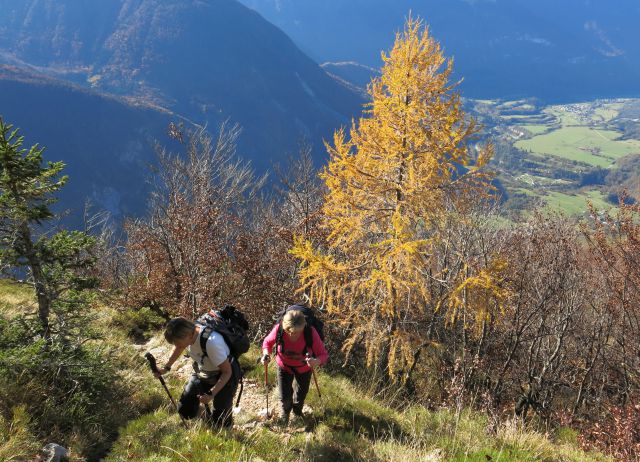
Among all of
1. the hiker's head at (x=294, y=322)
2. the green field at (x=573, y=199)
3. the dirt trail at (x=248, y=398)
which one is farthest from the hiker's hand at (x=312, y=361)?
the green field at (x=573, y=199)

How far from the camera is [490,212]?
16734mm

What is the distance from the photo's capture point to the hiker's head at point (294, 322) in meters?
4.65

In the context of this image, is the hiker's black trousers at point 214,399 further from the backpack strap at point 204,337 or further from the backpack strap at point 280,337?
the backpack strap at point 280,337

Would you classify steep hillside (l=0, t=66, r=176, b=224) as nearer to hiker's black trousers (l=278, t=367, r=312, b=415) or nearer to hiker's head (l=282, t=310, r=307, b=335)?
hiker's black trousers (l=278, t=367, r=312, b=415)

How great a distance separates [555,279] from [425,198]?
5417 mm

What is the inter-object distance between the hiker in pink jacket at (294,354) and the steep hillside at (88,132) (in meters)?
131

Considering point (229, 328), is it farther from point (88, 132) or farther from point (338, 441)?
point (88, 132)

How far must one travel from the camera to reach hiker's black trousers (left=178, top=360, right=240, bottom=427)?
14.8 ft

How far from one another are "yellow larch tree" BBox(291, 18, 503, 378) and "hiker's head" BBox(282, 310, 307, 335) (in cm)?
389

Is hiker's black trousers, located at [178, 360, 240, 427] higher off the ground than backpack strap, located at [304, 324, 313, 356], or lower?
lower

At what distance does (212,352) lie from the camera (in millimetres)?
4168

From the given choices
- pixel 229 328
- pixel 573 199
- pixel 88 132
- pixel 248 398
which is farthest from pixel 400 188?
pixel 88 132

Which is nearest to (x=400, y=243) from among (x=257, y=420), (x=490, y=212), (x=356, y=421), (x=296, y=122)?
(x=356, y=421)

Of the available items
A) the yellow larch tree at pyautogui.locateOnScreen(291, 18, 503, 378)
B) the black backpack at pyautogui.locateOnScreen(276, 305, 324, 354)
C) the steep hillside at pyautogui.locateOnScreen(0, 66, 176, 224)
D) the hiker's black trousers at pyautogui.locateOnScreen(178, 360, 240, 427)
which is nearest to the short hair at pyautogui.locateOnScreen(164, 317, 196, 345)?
the hiker's black trousers at pyautogui.locateOnScreen(178, 360, 240, 427)
